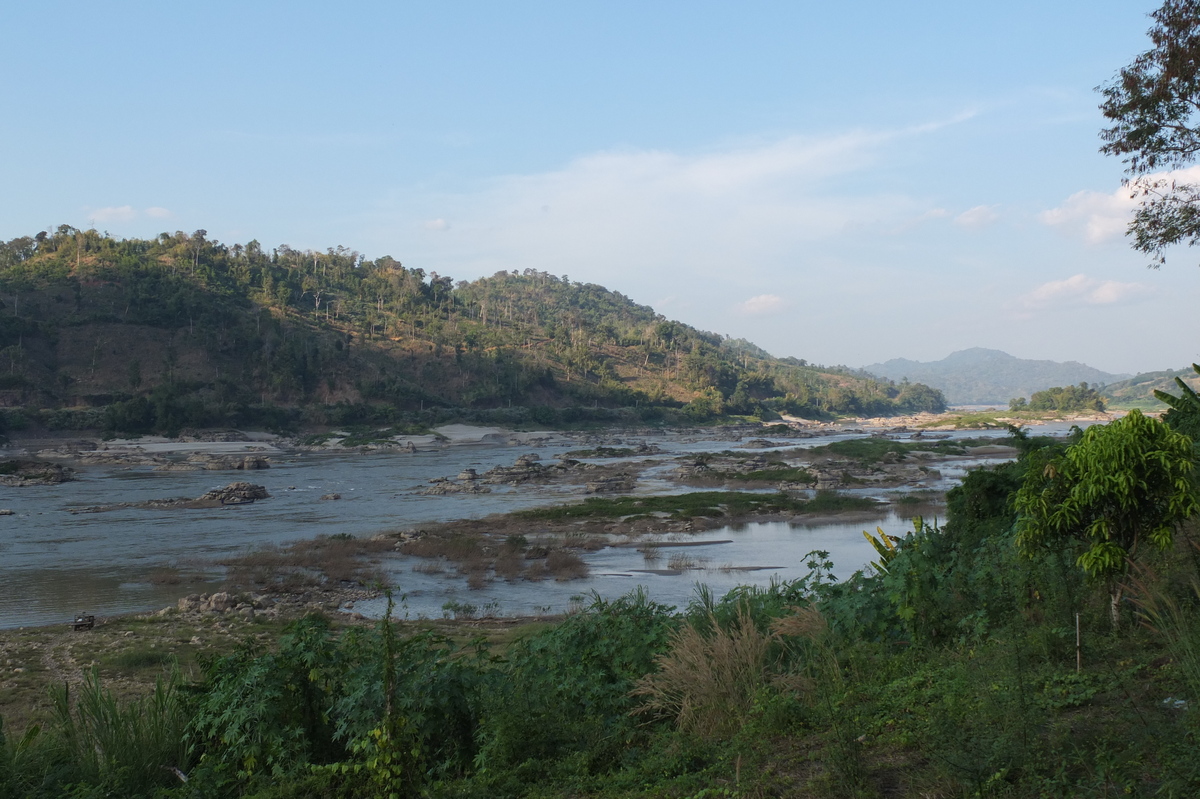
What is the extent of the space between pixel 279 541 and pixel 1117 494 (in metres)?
28.2

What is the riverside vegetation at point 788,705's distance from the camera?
4.55m

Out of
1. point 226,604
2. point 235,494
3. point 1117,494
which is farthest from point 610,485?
point 1117,494

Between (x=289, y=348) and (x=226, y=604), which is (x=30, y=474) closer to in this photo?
(x=226, y=604)

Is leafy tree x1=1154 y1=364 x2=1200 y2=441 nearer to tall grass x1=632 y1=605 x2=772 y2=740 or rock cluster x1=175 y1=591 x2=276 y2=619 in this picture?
tall grass x1=632 y1=605 x2=772 y2=740

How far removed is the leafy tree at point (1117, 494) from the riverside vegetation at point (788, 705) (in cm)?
2

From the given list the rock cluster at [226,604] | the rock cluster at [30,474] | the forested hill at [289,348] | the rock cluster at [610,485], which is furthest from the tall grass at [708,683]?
the forested hill at [289,348]

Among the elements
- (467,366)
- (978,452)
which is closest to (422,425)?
(467,366)

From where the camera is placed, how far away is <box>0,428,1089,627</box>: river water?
20.0 meters

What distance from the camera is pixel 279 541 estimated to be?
28.8 metres

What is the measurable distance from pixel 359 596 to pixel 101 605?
6160 mm

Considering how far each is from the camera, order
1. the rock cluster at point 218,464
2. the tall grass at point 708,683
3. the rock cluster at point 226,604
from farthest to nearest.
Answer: the rock cluster at point 218,464 < the rock cluster at point 226,604 < the tall grass at point 708,683

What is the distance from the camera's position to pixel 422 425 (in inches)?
3740

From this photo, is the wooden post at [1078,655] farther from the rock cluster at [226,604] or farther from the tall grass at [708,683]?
the rock cluster at [226,604]

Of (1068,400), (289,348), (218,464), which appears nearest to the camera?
(218,464)
